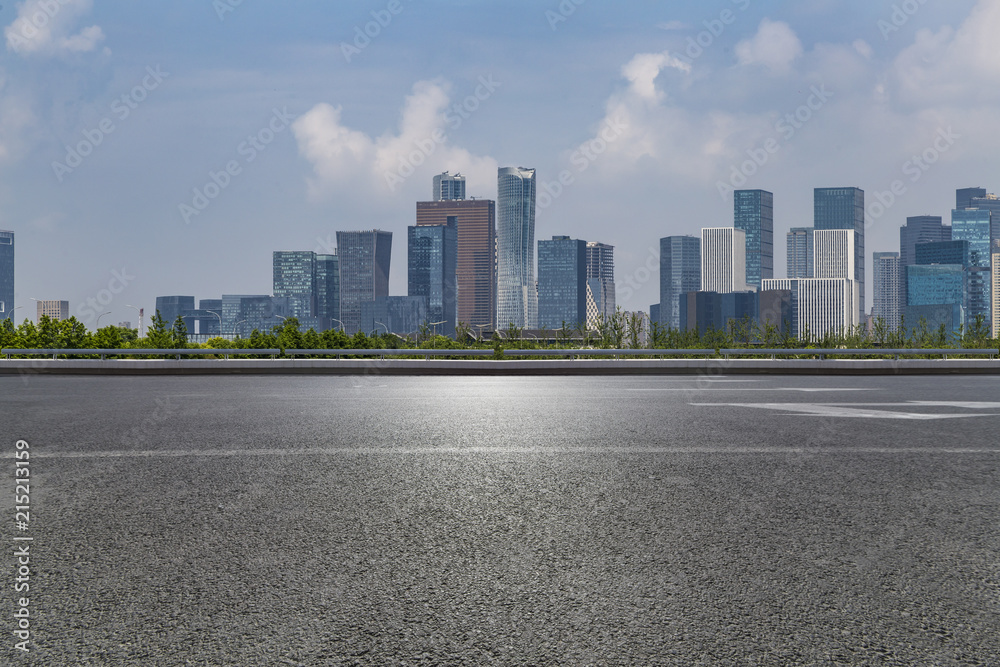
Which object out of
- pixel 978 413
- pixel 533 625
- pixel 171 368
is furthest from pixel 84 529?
pixel 171 368

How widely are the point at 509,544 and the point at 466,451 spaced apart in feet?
13.0

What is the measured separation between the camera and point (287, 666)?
10.7 feet

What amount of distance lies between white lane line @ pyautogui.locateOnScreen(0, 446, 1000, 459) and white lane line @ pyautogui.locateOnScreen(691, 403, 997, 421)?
11.1 ft

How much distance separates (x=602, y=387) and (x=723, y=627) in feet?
52.2

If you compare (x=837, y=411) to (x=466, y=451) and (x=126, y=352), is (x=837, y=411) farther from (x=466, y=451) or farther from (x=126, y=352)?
(x=126, y=352)

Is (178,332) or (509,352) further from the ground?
(178,332)

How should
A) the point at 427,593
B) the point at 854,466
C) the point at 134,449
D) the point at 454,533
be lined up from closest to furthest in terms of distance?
the point at 427,593 < the point at 454,533 < the point at 854,466 < the point at 134,449

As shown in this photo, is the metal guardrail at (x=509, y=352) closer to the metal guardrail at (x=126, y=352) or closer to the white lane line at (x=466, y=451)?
the metal guardrail at (x=126, y=352)

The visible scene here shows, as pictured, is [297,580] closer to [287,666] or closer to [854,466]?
[287,666]

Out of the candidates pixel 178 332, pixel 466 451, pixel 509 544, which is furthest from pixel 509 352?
pixel 509 544

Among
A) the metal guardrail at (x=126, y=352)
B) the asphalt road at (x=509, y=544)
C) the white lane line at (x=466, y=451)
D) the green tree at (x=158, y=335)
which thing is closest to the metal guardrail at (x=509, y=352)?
the metal guardrail at (x=126, y=352)

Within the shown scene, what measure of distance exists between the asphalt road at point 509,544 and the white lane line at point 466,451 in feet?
0.21

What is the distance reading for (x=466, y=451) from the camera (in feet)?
29.7

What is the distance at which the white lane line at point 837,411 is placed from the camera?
12.6m
